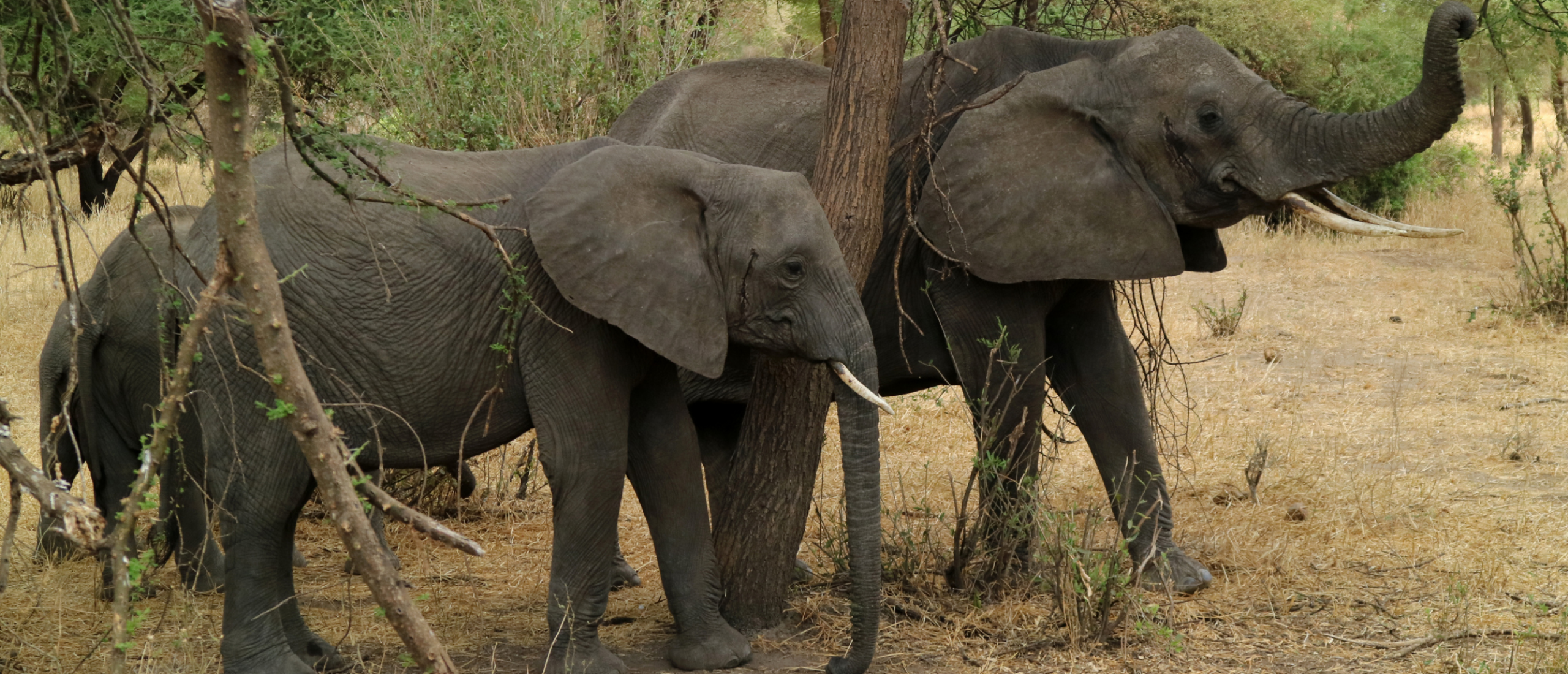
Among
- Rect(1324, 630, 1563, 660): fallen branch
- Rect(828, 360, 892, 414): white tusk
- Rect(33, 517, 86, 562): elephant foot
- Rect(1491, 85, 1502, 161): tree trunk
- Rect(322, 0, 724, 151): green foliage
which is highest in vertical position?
Rect(1491, 85, 1502, 161): tree trunk

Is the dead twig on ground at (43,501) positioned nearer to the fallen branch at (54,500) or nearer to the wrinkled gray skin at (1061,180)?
the fallen branch at (54,500)

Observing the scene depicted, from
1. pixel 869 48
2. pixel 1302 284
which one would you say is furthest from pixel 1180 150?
pixel 1302 284

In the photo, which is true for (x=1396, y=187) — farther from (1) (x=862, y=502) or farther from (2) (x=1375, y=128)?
(1) (x=862, y=502)

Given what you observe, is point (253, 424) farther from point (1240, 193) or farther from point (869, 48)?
point (1240, 193)

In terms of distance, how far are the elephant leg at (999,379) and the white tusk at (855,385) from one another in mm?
1051

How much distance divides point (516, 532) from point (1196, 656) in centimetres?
336

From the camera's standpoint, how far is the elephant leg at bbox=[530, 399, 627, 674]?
430 centimetres

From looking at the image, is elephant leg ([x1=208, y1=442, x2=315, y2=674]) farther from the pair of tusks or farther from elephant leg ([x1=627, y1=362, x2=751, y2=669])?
the pair of tusks

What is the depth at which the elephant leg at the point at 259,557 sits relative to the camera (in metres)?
4.32

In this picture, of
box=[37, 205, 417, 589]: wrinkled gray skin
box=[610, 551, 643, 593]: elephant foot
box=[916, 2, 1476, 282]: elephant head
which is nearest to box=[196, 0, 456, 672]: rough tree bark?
box=[37, 205, 417, 589]: wrinkled gray skin

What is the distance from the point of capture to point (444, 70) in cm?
779

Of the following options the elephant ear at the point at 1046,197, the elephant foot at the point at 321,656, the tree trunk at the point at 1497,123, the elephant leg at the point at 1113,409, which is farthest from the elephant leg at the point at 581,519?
the tree trunk at the point at 1497,123

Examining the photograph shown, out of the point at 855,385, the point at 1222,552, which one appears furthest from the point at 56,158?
the point at 1222,552

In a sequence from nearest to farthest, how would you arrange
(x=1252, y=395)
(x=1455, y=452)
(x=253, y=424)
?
(x=253, y=424) < (x=1455, y=452) < (x=1252, y=395)
